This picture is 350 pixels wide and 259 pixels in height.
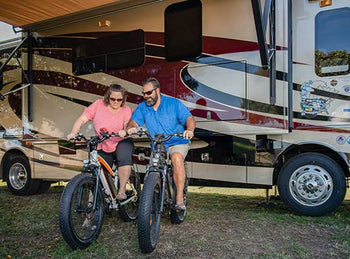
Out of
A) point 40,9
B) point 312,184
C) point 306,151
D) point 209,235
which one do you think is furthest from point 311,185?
point 40,9

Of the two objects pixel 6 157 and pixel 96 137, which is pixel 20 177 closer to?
pixel 6 157

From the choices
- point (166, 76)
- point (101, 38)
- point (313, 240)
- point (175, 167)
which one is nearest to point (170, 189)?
point (175, 167)

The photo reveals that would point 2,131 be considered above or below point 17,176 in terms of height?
above

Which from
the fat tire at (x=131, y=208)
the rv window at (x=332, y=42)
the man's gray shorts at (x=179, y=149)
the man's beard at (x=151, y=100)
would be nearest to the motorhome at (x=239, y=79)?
the rv window at (x=332, y=42)

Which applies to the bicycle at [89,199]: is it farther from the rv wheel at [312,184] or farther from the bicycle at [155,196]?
the rv wheel at [312,184]

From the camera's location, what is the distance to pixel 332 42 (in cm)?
427

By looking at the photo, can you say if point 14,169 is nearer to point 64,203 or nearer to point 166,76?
point 166,76

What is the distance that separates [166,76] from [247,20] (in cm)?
129

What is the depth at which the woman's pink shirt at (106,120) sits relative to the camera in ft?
12.8

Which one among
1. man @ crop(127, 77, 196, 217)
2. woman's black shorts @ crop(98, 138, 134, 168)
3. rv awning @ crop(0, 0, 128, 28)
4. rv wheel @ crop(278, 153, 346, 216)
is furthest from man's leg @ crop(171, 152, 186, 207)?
rv awning @ crop(0, 0, 128, 28)

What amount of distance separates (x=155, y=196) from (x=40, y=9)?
401cm

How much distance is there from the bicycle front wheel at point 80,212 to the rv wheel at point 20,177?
11.4 ft

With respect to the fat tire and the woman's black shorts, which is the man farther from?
the fat tire

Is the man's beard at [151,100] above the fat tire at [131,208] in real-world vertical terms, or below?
above
